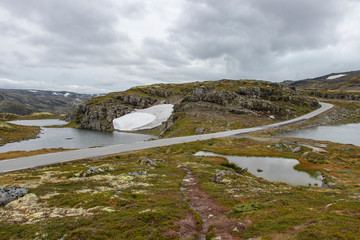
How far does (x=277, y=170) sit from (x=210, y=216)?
95.1 feet

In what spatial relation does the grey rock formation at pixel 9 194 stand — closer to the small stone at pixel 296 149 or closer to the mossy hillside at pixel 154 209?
the mossy hillside at pixel 154 209

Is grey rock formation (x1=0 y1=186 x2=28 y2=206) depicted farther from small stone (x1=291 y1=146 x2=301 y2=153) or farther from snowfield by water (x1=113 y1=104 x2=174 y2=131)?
snowfield by water (x1=113 y1=104 x2=174 y2=131)

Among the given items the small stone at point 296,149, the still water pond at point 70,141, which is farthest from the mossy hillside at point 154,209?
the still water pond at point 70,141

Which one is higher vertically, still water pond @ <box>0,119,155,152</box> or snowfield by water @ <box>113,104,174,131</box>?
snowfield by water @ <box>113,104,174,131</box>

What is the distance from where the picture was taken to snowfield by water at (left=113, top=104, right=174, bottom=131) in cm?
13038

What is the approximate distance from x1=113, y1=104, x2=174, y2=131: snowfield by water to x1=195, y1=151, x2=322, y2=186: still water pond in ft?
278

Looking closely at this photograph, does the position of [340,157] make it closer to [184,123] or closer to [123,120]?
[184,123]

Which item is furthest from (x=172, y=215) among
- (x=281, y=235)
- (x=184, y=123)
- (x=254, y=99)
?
(x=254, y=99)

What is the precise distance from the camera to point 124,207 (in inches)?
587

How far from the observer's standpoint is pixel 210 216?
49.1 ft

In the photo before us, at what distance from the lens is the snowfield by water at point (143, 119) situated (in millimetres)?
130375

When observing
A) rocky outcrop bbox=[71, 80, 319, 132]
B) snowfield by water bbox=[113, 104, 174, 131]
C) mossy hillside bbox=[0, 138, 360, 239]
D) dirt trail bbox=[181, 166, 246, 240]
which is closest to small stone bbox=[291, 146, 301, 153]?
mossy hillside bbox=[0, 138, 360, 239]

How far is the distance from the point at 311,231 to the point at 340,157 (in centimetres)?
4781

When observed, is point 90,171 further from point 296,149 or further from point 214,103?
point 214,103
